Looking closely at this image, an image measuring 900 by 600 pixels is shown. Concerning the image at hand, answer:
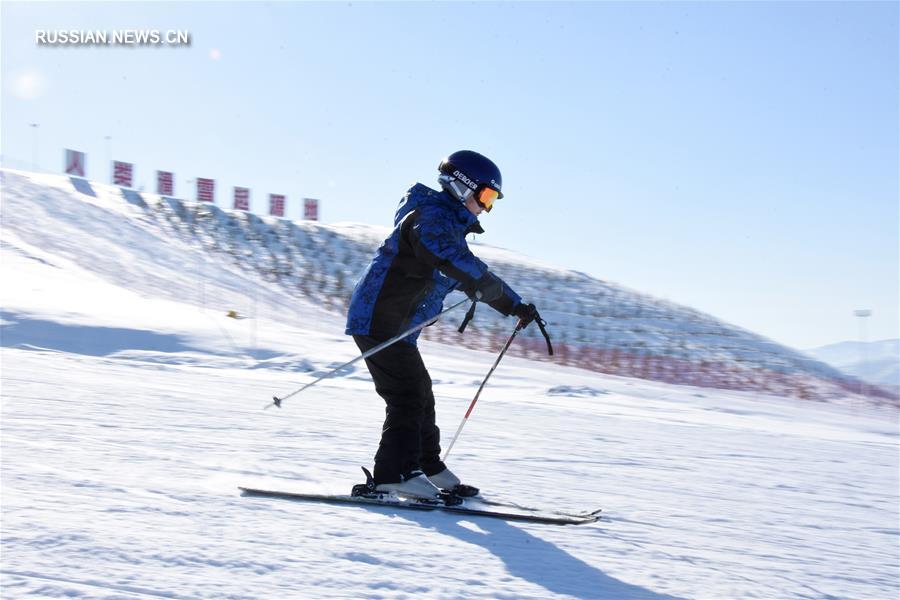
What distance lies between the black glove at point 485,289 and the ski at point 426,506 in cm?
97

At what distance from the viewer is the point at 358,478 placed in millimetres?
4105

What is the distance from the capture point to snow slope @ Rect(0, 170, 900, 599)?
2541 millimetres

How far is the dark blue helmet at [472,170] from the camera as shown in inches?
144

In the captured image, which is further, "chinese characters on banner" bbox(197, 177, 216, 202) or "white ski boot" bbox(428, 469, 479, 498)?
"chinese characters on banner" bbox(197, 177, 216, 202)

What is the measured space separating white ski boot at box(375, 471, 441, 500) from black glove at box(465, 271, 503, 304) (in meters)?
0.94

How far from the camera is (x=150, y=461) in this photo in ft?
12.8

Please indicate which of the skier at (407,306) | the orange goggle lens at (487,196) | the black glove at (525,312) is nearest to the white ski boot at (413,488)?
the skier at (407,306)

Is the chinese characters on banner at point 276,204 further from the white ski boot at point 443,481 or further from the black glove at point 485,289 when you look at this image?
the black glove at point 485,289

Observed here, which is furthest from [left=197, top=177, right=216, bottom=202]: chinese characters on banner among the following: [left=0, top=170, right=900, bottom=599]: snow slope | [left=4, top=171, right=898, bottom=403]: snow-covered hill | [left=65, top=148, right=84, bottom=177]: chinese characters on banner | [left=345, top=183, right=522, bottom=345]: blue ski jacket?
[left=345, top=183, right=522, bottom=345]: blue ski jacket

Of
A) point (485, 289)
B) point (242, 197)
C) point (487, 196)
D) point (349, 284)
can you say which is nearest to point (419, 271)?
point (485, 289)

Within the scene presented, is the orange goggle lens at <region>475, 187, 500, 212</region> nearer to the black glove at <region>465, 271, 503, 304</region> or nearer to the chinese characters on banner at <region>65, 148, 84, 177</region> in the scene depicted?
the black glove at <region>465, 271, 503, 304</region>

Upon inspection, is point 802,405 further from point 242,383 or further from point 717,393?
point 242,383

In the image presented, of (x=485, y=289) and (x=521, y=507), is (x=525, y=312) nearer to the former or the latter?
(x=485, y=289)

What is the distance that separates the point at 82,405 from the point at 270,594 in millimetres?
3624
